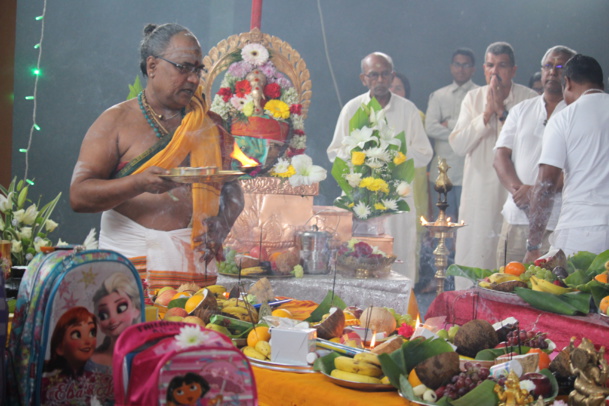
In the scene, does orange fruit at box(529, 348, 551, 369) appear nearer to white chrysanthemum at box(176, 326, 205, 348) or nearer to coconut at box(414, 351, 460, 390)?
coconut at box(414, 351, 460, 390)

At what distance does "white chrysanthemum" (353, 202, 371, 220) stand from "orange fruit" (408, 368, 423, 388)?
237 centimetres

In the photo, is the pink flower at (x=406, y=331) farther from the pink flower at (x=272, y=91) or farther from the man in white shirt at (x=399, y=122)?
the man in white shirt at (x=399, y=122)

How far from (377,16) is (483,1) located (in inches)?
29.8

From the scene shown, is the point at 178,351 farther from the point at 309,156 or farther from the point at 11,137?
the point at 309,156

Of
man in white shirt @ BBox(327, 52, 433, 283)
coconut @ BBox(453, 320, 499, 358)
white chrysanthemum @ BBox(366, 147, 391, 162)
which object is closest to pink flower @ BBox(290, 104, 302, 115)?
white chrysanthemum @ BBox(366, 147, 391, 162)

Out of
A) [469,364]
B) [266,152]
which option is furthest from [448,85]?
[469,364]

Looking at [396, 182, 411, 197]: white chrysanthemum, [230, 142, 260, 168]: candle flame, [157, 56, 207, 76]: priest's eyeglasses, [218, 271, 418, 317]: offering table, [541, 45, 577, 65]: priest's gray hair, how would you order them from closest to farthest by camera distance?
[157, 56, 207, 76]: priest's eyeglasses → [230, 142, 260, 168]: candle flame → [218, 271, 418, 317]: offering table → [396, 182, 411, 197]: white chrysanthemum → [541, 45, 577, 65]: priest's gray hair

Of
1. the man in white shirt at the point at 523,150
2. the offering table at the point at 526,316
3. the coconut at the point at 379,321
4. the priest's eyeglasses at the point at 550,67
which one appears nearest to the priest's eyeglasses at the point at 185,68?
the coconut at the point at 379,321

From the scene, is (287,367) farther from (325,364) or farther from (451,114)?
(451,114)

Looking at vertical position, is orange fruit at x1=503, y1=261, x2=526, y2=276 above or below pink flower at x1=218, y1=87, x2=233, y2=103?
below

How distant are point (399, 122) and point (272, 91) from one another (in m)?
1.23

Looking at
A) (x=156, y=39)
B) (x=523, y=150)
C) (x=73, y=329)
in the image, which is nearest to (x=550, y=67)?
(x=523, y=150)

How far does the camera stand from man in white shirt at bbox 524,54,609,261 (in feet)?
13.2

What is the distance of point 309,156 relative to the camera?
414 cm
